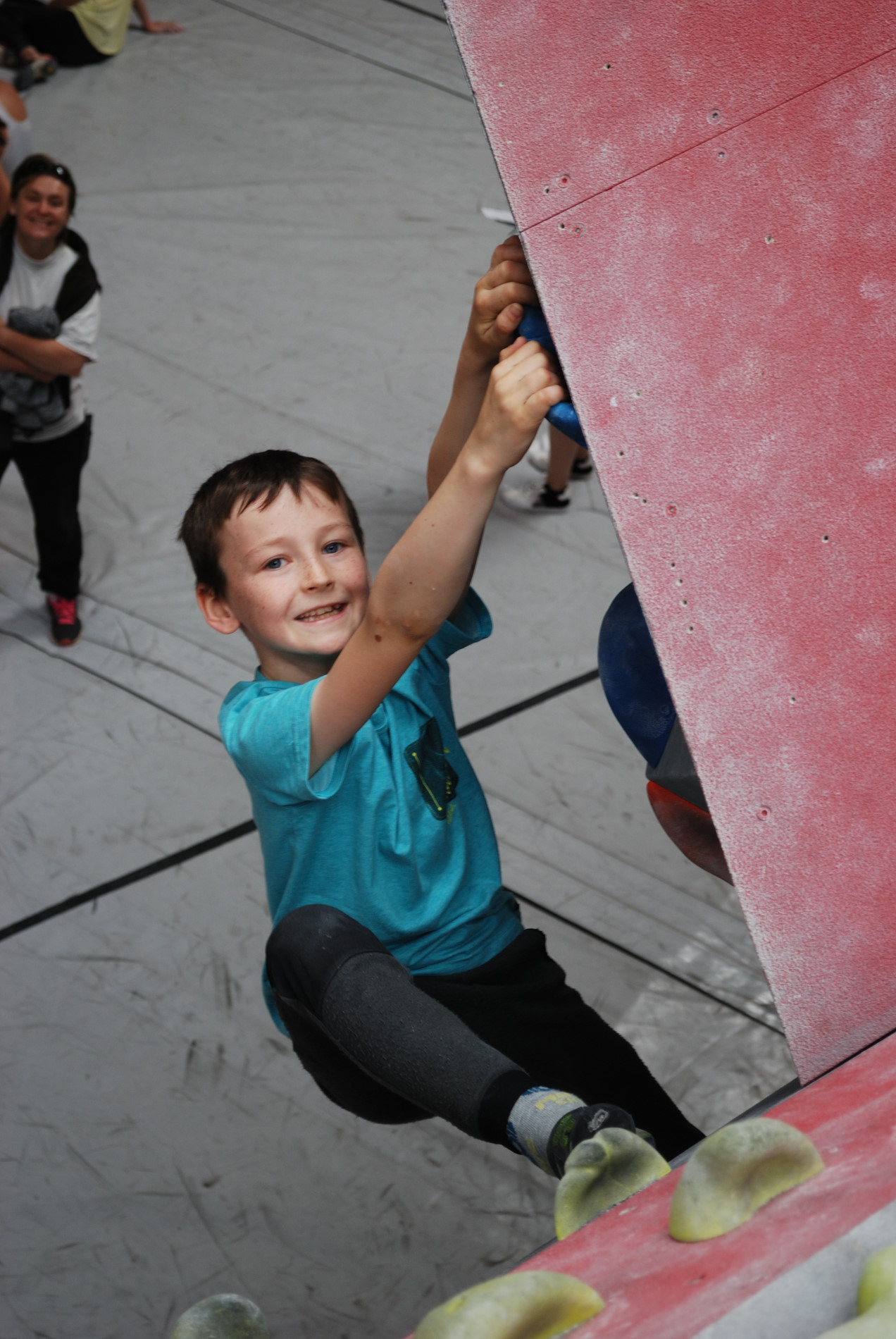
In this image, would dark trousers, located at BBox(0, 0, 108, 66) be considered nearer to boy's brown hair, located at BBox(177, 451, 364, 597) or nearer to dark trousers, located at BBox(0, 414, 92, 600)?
dark trousers, located at BBox(0, 414, 92, 600)

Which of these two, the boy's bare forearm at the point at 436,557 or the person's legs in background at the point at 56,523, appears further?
the person's legs in background at the point at 56,523

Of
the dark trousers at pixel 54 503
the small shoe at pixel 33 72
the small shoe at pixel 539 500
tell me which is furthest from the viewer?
the small shoe at pixel 33 72

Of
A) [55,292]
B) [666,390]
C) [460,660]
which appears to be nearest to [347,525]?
[666,390]

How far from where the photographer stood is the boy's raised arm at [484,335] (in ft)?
3.52

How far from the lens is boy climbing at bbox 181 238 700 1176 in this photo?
108 centimetres

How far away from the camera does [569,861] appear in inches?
89.4

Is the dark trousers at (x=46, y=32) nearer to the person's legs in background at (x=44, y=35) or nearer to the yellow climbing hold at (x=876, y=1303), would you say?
the person's legs in background at (x=44, y=35)

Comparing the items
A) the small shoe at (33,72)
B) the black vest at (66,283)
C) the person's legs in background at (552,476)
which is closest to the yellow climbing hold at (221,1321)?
the black vest at (66,283)

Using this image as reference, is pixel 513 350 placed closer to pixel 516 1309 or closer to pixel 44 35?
pixel 516 1309

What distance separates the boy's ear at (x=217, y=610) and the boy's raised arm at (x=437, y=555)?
0.69ft

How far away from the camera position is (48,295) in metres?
2.74

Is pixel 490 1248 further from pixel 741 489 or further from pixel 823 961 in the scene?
pixel 741 489

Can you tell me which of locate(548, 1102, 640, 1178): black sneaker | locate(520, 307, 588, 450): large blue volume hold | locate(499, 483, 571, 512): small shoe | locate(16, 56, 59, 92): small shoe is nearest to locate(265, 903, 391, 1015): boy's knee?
locate(548, 1102, 640, 1178): black sneaker

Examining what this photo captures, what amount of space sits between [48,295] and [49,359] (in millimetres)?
171
